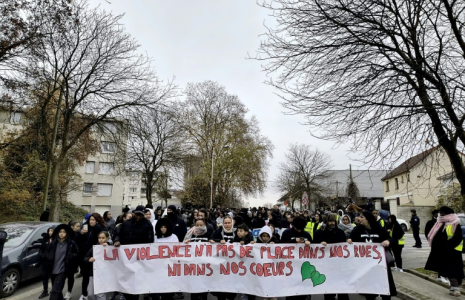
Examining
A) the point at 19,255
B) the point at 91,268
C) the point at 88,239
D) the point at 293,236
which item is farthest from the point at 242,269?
the point at 19,255

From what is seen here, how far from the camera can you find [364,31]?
783 centimetres

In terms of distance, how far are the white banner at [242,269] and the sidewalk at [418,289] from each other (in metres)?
1.37

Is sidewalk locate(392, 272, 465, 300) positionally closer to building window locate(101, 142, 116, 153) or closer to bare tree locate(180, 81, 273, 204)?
building window locate(101, 142, 116, 153)

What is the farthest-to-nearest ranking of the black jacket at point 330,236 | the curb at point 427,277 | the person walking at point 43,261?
1. the curb at point 427,277
2. the person walking at point 43,261
3. the black jacket at point 330,236

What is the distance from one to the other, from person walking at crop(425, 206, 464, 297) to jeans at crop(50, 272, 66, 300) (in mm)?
7811

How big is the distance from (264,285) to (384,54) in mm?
6206

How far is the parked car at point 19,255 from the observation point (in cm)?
702

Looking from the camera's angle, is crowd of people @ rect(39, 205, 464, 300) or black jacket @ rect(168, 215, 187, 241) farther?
black jacket @ rect(168, 215, 187, 241)

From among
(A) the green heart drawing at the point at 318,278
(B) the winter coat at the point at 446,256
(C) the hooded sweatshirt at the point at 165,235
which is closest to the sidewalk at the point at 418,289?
(B) the winter coat at the point at 446,256

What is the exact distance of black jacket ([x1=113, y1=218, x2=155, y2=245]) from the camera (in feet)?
20.5

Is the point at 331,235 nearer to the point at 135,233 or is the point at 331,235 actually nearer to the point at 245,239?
the point at 245,239

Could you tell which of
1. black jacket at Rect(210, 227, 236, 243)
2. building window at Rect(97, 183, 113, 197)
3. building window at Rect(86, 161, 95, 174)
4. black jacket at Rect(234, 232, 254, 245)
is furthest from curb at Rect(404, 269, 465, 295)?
building window at Rect(86, 161, 95, 174)

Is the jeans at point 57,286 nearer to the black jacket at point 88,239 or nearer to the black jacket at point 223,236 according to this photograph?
the black jacket at point 88,239

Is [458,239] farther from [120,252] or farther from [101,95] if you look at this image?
[101,95]
